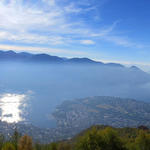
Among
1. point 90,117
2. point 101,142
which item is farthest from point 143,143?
point 90,117

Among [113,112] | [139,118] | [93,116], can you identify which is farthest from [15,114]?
[139,118]

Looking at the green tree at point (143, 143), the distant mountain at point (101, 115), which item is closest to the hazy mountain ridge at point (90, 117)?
the distant mountain at point (101, 115)

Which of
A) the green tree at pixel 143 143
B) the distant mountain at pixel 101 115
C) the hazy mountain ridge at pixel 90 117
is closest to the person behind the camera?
the green tree at pixel 143 143

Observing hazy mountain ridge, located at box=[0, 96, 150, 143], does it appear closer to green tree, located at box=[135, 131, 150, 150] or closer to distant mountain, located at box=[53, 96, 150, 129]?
distant mountain, located at box=[53, 96, 150, 129]

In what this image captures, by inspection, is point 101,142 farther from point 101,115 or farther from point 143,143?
point 101,115

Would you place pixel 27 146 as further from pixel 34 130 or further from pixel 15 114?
pixel 15 114

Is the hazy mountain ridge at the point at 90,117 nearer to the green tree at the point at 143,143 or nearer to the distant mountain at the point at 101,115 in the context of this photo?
the distant mountain at the point at 101,115

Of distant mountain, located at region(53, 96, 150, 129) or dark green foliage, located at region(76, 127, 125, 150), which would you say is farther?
distant mountain, located at region(53, 96, 150, 129)

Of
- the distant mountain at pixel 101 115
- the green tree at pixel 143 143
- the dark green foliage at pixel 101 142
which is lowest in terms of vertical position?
the distant mountain at pixel 101 115

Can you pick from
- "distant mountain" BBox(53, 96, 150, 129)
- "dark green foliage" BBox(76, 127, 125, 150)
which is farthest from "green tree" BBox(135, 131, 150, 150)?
"distant mountain" BBox(53, 96, 150, 129)
